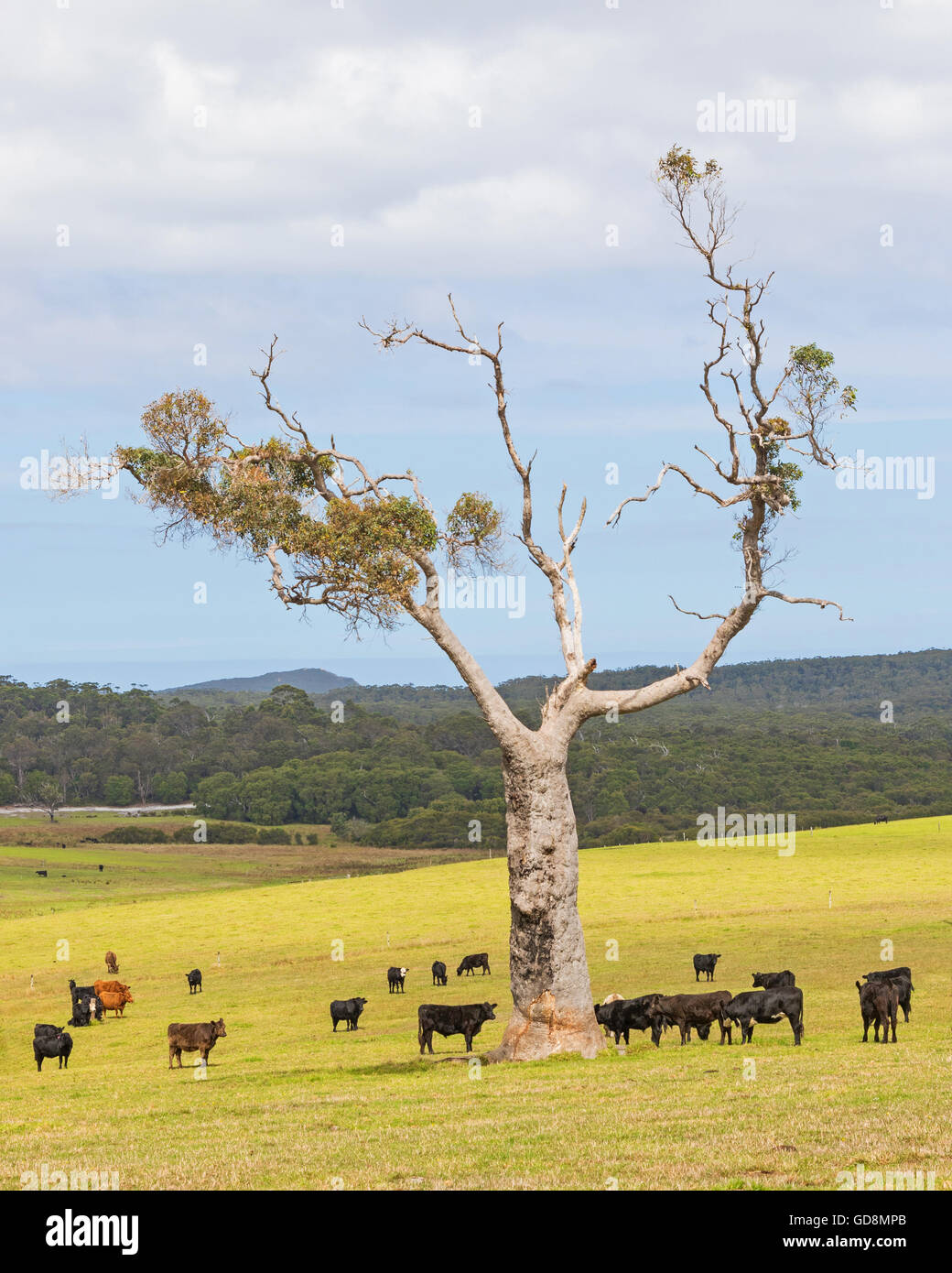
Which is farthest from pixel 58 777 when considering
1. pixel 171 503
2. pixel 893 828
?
pixel 171 503

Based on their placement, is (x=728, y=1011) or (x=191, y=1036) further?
(x=191, y=1036)

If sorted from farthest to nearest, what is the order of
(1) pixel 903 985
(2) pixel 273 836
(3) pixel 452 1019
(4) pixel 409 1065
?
(2) pixel 273 836, (1) pixel 903 985, (3) pixel 452 1019, (4) pixel 409 1065

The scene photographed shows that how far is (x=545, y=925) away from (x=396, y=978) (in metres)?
17.6

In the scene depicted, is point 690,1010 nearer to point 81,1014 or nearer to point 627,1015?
point 627,1015

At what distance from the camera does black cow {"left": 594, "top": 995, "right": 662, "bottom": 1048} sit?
25.7m

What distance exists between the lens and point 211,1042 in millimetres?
26625

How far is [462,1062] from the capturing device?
2411cm

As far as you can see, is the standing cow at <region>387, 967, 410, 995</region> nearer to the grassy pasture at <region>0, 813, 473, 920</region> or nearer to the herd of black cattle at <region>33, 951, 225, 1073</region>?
the herd of black cattle at <region>33, 951, 225, 1073</region>

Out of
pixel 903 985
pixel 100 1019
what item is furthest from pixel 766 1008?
pixel 100 1019

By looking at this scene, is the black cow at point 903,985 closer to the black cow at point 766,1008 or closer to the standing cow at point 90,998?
the black cow at point 766,1008

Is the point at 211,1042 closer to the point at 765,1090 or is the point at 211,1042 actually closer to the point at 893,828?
the point at 765,1090

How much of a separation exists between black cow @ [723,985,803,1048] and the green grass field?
50 centimetres

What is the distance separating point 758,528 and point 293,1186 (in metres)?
17.8

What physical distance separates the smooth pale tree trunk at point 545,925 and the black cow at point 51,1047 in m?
11.3
